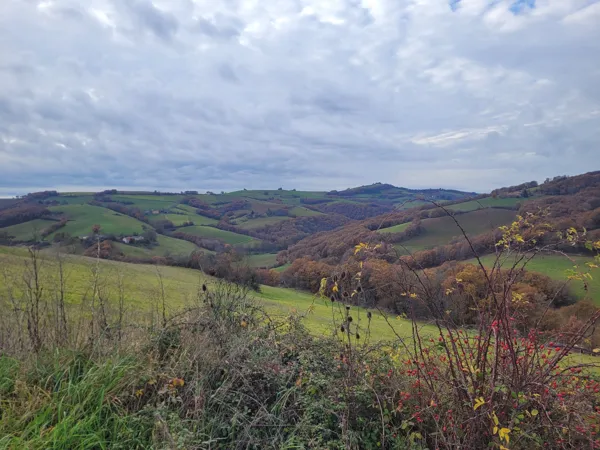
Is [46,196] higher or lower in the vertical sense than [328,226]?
higher

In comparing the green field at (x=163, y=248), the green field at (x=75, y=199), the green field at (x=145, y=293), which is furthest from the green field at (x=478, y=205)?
the green field at (x=75, y=199)

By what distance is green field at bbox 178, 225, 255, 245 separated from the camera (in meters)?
71.1

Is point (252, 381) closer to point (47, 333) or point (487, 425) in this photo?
point (487, 425)

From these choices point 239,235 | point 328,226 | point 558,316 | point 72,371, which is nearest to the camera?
point 72,371

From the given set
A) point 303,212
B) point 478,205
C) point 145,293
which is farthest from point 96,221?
point 478,205

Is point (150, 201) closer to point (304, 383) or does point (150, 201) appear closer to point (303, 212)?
point (303, 212)

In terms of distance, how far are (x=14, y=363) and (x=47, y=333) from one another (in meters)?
0.63

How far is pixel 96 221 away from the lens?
215 feet

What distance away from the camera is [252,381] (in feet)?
13.5

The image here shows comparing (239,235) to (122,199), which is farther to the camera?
(122,199)

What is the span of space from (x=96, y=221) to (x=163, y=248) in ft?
64.1

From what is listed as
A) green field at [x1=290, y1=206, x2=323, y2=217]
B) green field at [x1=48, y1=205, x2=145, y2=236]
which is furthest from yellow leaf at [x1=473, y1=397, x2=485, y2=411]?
green field at [x1=290, y1=206, x2=323, y2=217]

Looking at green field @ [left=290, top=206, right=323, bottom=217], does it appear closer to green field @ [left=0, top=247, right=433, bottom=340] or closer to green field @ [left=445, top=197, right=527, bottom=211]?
green field @ [left=0, top=247, right=433, bottom=340]

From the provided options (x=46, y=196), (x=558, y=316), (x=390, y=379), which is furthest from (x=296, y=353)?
(x=46, y=196)
